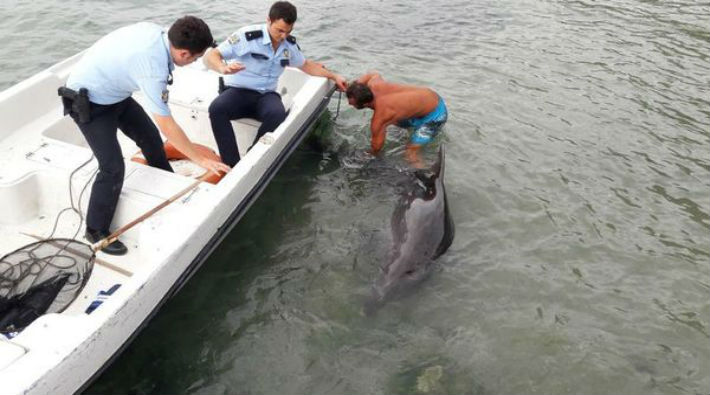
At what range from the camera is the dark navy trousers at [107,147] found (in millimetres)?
4418

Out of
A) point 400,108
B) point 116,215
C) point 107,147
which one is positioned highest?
point 107,147

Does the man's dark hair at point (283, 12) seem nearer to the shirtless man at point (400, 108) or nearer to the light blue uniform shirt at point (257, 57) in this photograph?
the light blue uniform shirt at point (257, 57)

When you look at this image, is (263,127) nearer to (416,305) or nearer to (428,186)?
(428,186)

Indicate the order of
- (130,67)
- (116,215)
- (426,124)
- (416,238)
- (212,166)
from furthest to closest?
(426,124) < (416,238) < (116,215) < (212,166) < (130,67)

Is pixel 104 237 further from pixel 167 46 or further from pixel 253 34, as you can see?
pixel 253 34

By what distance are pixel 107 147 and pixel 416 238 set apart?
9.79 feet

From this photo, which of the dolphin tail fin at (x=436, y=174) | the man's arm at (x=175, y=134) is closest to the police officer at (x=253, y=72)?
the man's arm at (x=175, y=134)

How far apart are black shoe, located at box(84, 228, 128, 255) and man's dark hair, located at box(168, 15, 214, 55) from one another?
6.25ft

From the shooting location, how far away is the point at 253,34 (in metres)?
5.70

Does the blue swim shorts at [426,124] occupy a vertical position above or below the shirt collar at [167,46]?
below

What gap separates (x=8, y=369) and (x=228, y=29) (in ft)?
28.1

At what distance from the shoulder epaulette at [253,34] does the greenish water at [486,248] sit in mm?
1745

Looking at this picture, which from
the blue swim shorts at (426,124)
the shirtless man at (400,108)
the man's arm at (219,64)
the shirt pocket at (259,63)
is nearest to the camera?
the man's arm at (219,64)

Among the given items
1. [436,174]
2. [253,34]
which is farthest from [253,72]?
[436,174]
